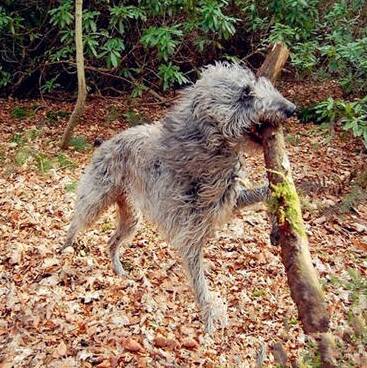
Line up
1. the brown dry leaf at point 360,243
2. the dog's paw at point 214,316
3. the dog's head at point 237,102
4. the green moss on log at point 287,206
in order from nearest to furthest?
the green moss on log at point 287,206, the dog's head at point 237,102, the dog's paw at point 214,316, the brown dry leaf at point 360,243

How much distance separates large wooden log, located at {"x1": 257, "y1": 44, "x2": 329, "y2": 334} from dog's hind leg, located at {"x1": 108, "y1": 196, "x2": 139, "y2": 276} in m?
2.25

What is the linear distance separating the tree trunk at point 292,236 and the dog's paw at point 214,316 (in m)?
1.29

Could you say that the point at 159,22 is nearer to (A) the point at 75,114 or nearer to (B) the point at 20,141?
(A) the point at 75,114

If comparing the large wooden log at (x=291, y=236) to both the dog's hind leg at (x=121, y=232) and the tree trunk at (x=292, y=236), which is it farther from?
the dog's hind leg at (x=121, y=232)

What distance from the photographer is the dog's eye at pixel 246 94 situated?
344cm

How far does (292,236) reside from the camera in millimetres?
2830

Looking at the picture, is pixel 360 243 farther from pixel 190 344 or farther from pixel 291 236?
pixel 291 236

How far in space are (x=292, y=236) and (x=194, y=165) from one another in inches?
47.9

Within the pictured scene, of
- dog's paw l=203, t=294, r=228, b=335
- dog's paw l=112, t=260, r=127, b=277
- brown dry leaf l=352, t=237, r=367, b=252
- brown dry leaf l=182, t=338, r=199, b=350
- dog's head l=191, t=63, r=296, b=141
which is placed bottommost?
dog's paw l=112, t=260, r=127, b=277

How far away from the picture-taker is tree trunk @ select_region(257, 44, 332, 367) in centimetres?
242

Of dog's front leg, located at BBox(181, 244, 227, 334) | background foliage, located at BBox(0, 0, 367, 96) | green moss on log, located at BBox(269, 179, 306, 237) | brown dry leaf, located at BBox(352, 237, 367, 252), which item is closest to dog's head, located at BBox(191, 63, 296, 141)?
green moss on log, located at BBox(269, 179, 306, 237)

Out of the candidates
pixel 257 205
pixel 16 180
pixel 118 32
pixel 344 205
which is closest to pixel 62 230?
pixel 16 180

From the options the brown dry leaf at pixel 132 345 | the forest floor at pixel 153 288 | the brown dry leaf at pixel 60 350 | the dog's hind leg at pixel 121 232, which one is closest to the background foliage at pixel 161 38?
the forest floor at pixel 153 288

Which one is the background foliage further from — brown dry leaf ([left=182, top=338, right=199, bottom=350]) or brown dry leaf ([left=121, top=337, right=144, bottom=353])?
brown dry leaf ([left=121, top=337, right=144, bottom=353])
